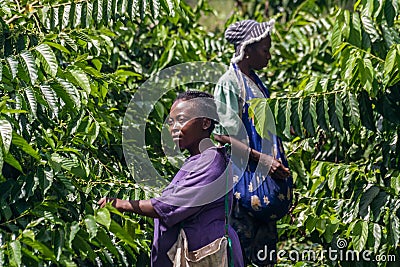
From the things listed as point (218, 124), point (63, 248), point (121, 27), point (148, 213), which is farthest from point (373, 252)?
point (121, 27)

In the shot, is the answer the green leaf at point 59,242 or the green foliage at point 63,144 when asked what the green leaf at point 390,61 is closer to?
the green foliage at point 63,144

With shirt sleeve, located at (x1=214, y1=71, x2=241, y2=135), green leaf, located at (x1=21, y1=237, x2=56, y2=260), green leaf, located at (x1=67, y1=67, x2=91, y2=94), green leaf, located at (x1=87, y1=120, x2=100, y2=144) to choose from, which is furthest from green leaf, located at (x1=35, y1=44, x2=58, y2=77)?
green leaf, located at (x1=21, y1=237, x2=56, y2=260)

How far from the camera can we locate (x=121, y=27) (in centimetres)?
670

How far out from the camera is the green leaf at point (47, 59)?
409 centimetres

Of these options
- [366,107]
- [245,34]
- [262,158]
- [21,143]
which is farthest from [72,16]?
[366,107]

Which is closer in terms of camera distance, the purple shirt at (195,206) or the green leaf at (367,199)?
the purple shirt at (195,206)

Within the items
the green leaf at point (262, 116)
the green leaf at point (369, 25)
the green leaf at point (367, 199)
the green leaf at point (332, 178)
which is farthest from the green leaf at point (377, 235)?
the green leaf at point (369, 25)

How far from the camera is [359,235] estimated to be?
15.3 feet

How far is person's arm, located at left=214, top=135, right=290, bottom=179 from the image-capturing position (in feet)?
14.6

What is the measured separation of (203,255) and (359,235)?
124cm

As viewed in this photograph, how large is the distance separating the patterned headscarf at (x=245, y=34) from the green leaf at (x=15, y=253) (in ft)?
5.78

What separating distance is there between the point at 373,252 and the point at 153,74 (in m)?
2.32

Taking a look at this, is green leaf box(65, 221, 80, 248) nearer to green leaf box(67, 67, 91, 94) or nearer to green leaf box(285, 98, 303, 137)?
green leaf box(67, 67, 91, 94)

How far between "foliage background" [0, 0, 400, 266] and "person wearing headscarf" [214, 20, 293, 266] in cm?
15
